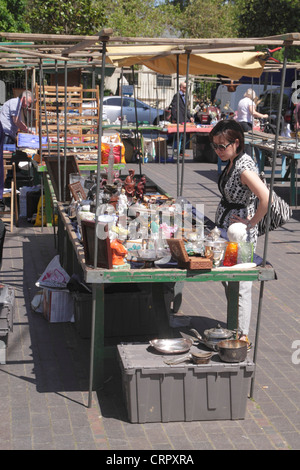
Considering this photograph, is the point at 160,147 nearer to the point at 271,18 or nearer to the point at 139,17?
the point at 271,18

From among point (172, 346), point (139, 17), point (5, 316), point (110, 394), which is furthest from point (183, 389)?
point (139, 17)

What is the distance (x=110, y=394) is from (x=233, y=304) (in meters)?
1.24

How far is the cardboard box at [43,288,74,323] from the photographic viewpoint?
6592 mm

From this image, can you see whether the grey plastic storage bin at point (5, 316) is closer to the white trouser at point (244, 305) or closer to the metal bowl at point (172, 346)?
the metal bowl at point (172, 346)

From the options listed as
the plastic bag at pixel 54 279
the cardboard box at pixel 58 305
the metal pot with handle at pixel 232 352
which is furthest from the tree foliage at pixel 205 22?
the metal pot with handle at pixel 232 352

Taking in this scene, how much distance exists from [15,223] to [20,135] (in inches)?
70.2

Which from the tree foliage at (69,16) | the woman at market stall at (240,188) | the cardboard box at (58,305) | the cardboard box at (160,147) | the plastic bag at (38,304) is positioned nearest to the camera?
the woman at market stall at (240,188)

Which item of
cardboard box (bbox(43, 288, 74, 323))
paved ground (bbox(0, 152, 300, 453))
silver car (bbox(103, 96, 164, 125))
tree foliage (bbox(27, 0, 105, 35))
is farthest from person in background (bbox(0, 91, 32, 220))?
silver car (bbox(103, 96, 164, 125))

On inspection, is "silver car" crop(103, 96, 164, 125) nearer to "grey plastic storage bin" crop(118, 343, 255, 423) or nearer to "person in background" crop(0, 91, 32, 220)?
"person in background" crop(0, 91, 32, 220)

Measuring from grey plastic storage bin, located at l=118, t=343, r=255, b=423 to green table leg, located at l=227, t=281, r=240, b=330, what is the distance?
2.88 ft

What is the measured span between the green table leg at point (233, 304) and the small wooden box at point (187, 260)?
0.80 metres

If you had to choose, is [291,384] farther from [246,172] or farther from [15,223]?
[15,223]

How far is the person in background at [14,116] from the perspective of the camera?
12.8 m
